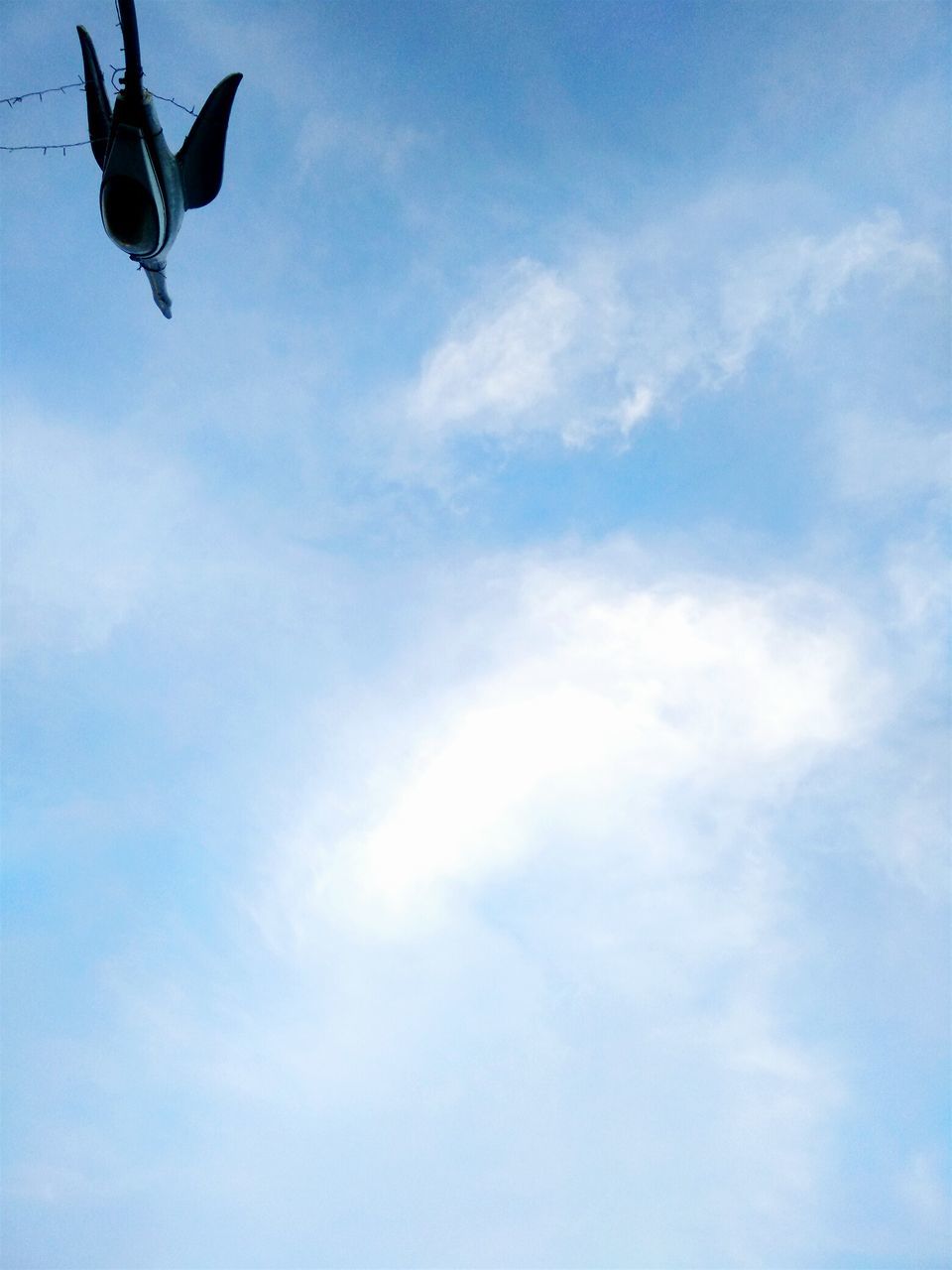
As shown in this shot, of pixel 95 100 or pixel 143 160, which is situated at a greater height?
pixel 95 100

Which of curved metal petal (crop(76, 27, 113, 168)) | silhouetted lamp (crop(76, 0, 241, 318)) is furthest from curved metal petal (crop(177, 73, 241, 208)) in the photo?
curved metal petal (crop(76, 27, 113, 168))

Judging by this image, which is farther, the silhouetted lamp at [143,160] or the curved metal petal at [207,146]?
the curved metal petal at [207,146]

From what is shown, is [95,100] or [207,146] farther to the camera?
[207,146]

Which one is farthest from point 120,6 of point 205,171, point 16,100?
point 205,171

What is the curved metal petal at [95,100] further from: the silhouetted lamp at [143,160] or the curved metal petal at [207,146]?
the curved metal petal at [207,146]

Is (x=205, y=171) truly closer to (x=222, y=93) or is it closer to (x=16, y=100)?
(x=222, y=93)

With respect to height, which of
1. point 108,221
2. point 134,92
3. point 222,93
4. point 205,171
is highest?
point 222,93

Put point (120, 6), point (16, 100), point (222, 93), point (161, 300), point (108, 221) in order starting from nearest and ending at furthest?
point (120, 6), point (16, 100), point (108, 221), point (222, 93), point (161, 300)

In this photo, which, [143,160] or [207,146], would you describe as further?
[207,146]

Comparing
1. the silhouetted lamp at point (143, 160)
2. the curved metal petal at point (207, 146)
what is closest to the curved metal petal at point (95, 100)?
the silhouetted lamp at point (143, 160)

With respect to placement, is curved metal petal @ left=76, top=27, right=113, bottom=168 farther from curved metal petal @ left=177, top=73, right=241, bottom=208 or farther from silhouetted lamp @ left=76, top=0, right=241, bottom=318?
curved metal petal @ left=177, top=73, right=241, bottom=208

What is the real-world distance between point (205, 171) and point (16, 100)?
8.61 m

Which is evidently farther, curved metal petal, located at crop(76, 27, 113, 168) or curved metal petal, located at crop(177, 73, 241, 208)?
curved metal petal, located at crop(177, 73, 241, 208)

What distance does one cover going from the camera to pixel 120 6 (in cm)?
3156
